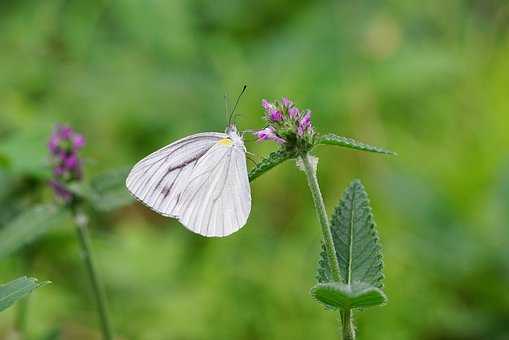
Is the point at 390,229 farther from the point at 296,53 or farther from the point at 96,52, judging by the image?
the point at 96,52

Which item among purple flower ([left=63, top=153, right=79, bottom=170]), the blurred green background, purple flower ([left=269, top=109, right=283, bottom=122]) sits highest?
the blurred green background

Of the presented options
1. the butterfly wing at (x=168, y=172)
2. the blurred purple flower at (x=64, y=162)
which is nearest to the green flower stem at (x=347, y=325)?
the butterfly wing at (x=168, y=172)

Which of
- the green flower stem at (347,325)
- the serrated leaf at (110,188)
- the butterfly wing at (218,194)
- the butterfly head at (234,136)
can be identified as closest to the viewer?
the green flower stem at (347,325)

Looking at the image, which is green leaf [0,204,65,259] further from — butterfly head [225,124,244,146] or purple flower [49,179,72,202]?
butterfly head [225,124,244,146]

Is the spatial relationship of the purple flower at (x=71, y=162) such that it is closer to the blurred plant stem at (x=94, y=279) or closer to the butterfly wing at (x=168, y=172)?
the blurred plant stem at (x=94, y=279)

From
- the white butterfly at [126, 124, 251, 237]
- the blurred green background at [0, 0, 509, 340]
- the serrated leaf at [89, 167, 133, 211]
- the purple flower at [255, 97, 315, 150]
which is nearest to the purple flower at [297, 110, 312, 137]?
the purple flower at [255, 97, 315, 150]

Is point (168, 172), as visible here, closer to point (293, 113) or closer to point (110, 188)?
point (110, 188)
